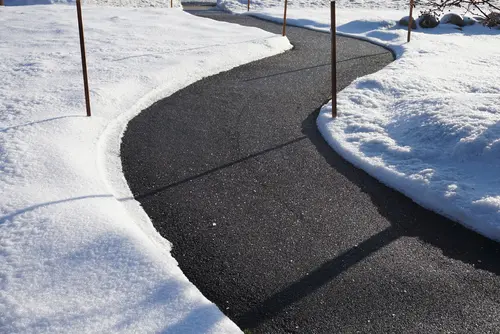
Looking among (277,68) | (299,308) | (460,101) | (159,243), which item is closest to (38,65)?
(277,68)

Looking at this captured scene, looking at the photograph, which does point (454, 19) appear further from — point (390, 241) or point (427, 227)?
point (390, 241)

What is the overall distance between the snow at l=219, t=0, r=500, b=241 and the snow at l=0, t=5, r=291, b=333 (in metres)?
2.85

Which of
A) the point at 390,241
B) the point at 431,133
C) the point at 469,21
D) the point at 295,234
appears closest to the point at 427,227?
the point at 390,241

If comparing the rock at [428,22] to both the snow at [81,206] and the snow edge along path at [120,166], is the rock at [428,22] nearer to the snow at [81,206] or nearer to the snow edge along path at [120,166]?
the snow at [81,206]

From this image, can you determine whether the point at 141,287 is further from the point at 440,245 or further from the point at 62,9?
the point at 62,9

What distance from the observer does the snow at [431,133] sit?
5.37m

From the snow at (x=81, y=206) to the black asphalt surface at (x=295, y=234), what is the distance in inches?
12.3

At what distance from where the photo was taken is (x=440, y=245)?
4.66m

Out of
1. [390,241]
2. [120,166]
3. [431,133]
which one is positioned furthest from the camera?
[431,133]

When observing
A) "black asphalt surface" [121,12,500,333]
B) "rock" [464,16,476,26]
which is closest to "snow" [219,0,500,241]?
"black asphalt surface" [121,12,500,333]

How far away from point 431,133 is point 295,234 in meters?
3.11

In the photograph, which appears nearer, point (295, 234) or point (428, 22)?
point (295, 234)

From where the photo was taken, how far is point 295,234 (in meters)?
4.73

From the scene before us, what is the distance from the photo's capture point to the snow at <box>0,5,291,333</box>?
3.40m
